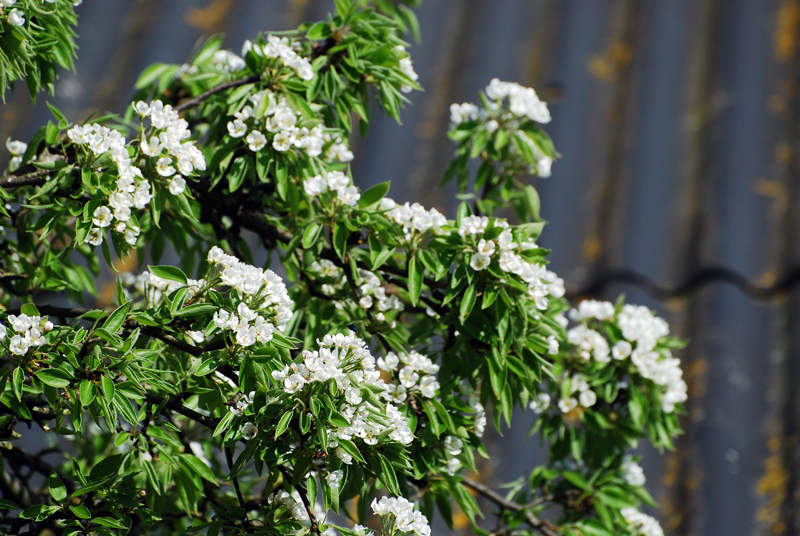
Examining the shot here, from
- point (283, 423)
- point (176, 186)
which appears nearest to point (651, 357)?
point (283, 423)

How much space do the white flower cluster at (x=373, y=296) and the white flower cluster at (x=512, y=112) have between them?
352mm

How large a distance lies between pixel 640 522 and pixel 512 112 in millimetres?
→ 680

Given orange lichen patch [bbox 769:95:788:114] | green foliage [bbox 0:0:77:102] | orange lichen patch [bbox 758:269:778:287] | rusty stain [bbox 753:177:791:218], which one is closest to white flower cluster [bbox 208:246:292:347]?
green foliage [bbox 0:0:77:102]

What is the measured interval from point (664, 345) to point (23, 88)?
1677 mm

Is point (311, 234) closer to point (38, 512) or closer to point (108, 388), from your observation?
point (108, 388)

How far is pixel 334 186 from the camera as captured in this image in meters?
0.89

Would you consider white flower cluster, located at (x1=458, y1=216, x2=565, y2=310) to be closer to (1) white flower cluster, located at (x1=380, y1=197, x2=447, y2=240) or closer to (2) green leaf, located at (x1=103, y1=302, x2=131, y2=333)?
(1) white flower cluster, located at (x1=380, y1=197, x2=447, y2=240)

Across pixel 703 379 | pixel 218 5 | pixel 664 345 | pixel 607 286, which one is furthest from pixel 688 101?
pixel 218 5

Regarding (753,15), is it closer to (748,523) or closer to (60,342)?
(748,523)

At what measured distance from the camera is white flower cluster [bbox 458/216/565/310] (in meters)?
0.82

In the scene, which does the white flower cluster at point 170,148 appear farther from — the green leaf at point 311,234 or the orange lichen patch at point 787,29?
the orange lichen patch at point 787,29

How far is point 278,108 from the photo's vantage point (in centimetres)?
88

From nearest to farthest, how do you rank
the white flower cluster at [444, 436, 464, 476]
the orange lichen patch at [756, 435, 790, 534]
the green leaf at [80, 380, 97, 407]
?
1. the green leaf at [80, 380, 97, 407]
2. the white flower cluster at [444, 436, 464, 476]
3. the orange lichen patch at [756, 435, 790, 534]

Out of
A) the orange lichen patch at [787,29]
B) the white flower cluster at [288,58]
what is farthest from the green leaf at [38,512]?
the orange lichen patch at [787,29]
